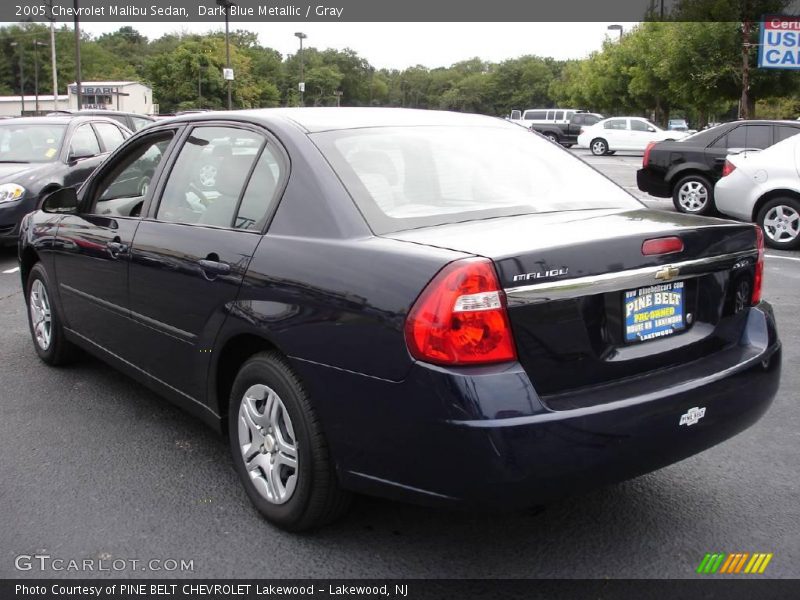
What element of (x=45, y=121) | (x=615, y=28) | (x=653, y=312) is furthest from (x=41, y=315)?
(x=615, y=28)

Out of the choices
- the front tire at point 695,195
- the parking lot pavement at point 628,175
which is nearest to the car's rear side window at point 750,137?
the front tire at point 695,195

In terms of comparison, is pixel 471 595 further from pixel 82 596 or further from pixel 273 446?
pixel 82 596

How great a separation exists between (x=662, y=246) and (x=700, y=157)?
10.9 m

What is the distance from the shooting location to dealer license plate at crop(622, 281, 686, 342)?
2697 mm

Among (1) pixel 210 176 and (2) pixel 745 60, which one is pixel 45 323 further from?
(2) pixel 745 60

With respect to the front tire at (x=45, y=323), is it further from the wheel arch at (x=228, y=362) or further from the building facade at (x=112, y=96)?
the building facade at (x=112, y=96)

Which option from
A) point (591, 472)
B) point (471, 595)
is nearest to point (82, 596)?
point (471, 595)

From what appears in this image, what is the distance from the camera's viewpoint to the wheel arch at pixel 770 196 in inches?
389

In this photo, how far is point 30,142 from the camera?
10391 mm

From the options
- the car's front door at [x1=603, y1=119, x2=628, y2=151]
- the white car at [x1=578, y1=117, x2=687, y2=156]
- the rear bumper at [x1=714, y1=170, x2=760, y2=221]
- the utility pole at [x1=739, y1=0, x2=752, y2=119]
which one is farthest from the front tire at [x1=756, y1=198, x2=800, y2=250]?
the car's front door at [x1=603, y1=119, x2=628, y2=151]

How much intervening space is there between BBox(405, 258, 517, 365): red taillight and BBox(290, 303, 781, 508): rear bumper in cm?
5

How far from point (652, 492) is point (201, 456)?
2.06m

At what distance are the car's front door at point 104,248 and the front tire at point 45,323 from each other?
291 mm

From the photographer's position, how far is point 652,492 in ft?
11.3
